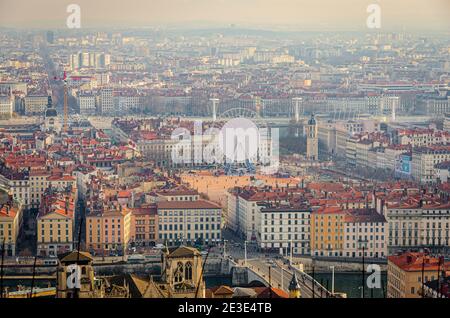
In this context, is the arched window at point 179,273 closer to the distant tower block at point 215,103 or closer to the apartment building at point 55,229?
the apartment building at point 55,229

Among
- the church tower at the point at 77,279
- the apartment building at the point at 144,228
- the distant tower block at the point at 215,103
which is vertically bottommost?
the distant tower block at the point at 215,103

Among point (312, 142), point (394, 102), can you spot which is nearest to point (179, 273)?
point (312, 142)

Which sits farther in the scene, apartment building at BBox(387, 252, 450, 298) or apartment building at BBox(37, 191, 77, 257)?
apartment building at BBox(37, 191, 77, 257)

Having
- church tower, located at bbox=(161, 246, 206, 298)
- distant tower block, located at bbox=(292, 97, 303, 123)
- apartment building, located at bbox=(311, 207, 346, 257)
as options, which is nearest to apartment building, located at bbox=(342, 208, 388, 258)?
apartment building, located at bbox=(311, 207, 346, 257)

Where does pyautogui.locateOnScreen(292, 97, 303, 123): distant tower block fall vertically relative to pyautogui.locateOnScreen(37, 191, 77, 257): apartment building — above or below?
below

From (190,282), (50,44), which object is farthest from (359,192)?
(50,44)

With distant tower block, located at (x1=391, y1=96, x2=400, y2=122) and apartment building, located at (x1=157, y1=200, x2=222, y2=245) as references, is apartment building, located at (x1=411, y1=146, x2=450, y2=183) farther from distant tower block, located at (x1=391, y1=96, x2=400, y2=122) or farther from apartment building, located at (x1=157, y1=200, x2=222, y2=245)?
distant tower block, located at (x1=391, y1=96, x2=400, y2=122)

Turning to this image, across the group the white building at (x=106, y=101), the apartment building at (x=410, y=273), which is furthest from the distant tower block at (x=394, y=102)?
the apartment building at (x=410, y=273)

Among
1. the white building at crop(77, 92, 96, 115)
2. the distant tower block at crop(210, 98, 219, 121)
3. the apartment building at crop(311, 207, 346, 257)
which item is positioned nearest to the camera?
the apartment building at crop(311, 207, 346, 257)

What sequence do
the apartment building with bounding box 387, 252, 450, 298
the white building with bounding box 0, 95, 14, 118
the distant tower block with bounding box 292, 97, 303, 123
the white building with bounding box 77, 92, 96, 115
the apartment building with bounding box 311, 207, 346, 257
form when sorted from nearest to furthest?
1. the apartment building with bounding box 387, 252, 450, 298
2. the apartment building with bounding box 311, 207, 346, 257
3. the white building with bounding box 0, 95, 14, 118
4. the distant tower block with bounding box 292, 97, 303, 123
5. the white building with bounding box 77, 92, 96, 115

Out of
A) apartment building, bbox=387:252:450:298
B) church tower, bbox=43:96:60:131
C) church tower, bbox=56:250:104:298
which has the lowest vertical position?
church tower, bbox=43:96:60:131
